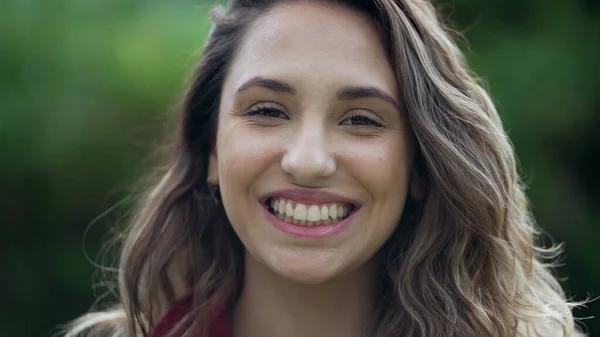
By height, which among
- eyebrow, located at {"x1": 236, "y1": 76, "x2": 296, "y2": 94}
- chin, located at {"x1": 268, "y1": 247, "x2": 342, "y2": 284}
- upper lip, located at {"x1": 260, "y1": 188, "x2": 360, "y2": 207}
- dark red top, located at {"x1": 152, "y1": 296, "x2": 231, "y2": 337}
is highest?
eyebrow, located at {"x1": 236, "y1": 76, "x2": 296, "y2": 94}

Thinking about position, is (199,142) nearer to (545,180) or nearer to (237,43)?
(237,43)

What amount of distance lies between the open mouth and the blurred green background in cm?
199

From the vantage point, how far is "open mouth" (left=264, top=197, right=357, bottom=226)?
2.24 metres

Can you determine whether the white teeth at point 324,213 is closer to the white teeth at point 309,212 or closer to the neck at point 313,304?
the white teeth at point 309,212

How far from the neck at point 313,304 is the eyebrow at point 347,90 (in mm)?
561

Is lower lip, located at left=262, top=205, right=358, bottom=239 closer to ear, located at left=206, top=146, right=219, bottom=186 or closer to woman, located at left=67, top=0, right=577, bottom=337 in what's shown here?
woman, located at left=67, top=0, right=577, bottom=337

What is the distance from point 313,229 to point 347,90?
390 mm

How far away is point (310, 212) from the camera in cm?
224

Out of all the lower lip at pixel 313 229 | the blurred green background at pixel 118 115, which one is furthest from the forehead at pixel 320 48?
the blurred green background at pixel 118 115

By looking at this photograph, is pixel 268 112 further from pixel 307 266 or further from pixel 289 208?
pixel 307 266

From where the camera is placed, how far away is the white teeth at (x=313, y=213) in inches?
88.0

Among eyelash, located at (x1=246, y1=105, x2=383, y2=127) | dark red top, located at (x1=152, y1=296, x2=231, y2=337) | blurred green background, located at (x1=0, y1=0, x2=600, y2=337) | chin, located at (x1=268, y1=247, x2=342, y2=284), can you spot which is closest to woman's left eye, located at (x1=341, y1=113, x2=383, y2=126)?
eyelash, located at (x1=246, y1=105, x2=383, y2=127)

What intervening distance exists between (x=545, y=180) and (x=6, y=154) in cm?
270

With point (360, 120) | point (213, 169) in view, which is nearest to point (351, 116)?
point (360, 120)
